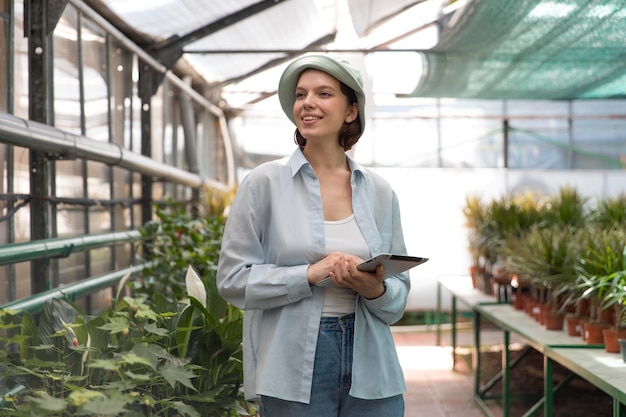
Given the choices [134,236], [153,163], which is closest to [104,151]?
[134,236]

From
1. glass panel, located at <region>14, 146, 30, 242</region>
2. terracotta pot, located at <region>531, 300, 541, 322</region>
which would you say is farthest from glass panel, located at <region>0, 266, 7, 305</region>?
terracotta pot, located at <region>531, 300, 541, 322</region>

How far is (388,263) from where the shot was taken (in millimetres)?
1498

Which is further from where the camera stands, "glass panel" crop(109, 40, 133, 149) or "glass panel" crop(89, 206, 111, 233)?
"glass panel" crop(109, 40, 133, 149)

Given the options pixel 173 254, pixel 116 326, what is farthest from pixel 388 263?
pixel 173 254

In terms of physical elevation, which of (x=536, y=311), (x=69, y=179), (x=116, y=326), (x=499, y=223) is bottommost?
(x=536, y=311)

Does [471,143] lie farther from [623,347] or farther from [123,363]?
[123,363]

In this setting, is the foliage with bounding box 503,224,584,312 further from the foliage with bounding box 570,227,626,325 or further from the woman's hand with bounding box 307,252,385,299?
the woman's hand with bounding box 307,252,385,299

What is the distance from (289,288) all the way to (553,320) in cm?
252

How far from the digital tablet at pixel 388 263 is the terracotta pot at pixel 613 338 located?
6.02 feet

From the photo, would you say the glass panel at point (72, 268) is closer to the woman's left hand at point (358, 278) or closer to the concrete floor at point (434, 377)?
the concrete floor at point (434, 377)

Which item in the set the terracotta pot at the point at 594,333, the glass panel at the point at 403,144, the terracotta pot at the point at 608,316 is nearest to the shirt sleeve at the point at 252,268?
the terracotta pot at the point at 594,333

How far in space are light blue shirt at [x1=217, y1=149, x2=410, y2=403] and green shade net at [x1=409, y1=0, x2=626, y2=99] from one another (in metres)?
1.77

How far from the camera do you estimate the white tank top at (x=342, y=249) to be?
1.60 meters

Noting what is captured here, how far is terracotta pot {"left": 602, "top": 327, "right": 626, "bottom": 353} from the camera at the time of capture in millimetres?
3062
